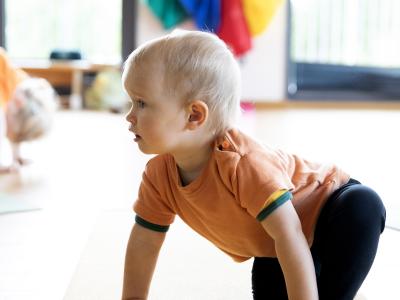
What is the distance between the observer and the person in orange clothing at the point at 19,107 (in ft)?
6.93

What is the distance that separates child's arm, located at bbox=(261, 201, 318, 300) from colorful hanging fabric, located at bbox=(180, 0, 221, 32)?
10.8 ft

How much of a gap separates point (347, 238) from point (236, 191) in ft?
0.54

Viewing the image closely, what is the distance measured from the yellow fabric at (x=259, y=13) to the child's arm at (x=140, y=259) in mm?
3278

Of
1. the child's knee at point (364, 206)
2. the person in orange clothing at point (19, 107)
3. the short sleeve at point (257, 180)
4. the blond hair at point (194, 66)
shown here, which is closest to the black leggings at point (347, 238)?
the child's knee at point (364, 206)

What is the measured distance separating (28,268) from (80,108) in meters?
3.05

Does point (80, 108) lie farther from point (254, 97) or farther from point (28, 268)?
point (28, 268)

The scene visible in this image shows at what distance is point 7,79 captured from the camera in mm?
2121

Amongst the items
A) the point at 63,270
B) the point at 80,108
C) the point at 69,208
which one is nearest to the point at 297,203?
the point at 63,270

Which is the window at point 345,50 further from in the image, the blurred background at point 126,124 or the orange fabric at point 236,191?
the orange fabric at point 236,191

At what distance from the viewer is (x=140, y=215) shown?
0.91 meters

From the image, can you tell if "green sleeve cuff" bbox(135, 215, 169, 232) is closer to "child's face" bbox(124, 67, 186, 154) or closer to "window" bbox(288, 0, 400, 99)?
"child's face" bbox(124, 67, 186, 154)

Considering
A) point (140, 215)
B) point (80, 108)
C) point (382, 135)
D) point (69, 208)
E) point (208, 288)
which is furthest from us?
point (80, 108)

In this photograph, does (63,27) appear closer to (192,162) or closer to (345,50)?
(345,50)

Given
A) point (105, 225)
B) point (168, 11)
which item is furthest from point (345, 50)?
point (105, 225)
